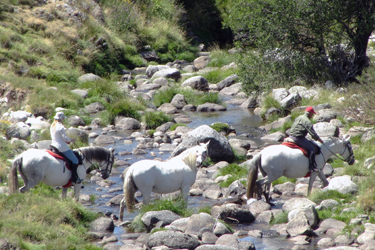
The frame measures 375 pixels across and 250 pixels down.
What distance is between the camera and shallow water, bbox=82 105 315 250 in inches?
336

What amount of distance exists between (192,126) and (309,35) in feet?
24.9

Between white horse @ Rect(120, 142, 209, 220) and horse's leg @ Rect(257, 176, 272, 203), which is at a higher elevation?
white horse @ Rect(120, 142, 209, 220)

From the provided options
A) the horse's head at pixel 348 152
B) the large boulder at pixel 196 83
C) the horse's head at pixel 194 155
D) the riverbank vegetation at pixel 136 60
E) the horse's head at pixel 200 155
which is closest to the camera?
the riverbank vegetation at pixel 136 60

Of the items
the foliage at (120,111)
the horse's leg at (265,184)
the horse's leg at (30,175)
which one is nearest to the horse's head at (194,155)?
the horse's leg at (265,184)

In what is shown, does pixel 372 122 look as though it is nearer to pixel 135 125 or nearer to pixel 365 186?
pixel 365 186

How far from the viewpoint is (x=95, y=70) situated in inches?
1161

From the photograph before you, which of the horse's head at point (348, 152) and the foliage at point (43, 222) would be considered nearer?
the foliage at point (43, 222)

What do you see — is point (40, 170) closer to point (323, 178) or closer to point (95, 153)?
point (95, 153)

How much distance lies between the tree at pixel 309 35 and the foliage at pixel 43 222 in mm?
14955

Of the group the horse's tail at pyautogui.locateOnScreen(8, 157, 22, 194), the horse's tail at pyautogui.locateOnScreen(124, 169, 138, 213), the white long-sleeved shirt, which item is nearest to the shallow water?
the horse's tail at pyautogui.locateOnScreen(124, 169, 138, 213)

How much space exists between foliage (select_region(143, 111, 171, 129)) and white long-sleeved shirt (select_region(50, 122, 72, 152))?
956 centimetres

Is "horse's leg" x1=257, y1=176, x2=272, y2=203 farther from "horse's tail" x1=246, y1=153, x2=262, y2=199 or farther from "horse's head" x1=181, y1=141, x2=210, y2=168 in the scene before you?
"horse's head" x1=181, y1=141, x2=210, y2=168

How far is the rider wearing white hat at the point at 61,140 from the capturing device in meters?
10.0

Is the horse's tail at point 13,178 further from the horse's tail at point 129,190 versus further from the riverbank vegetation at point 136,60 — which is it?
the horse's tail at point 129,190
